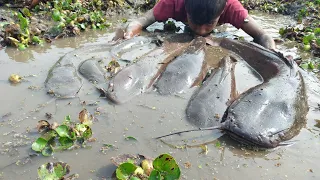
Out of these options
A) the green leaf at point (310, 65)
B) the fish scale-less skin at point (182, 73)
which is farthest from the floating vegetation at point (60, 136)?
the green leaf at point (310, 65)

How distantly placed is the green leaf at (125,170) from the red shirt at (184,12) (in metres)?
3.91

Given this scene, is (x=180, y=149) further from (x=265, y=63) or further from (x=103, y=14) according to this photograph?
(x=103, y=14)

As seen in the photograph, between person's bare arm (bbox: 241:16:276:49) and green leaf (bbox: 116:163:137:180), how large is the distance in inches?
143

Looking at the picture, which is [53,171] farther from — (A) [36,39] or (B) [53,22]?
(B) [53,22]

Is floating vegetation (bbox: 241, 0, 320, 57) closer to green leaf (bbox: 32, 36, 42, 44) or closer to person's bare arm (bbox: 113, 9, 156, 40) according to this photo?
person's bare arm (bbox: 113, 9, 156, 40)

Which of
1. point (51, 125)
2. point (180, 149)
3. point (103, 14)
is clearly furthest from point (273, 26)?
point (51, 125)

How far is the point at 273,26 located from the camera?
683 centimetres

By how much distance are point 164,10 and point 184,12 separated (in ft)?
1.15

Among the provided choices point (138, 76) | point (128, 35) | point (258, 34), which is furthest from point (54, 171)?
point (258, 34)

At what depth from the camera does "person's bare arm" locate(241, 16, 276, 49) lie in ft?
16.8

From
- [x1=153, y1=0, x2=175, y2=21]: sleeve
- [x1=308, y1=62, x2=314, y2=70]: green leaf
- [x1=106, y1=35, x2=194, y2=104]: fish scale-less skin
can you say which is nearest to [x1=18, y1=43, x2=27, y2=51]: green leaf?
[x1=106, y1=35, x2=194, y2=104]: fish scale-less skin

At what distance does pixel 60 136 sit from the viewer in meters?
2.54

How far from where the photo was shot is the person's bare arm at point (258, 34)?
5.13 metres

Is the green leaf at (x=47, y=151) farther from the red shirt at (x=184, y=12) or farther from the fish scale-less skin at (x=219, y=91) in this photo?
the red shirt at (x=184, y=12)
